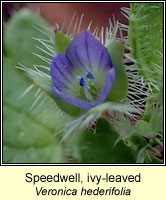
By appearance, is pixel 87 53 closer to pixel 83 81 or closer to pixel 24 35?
pixel 83 81

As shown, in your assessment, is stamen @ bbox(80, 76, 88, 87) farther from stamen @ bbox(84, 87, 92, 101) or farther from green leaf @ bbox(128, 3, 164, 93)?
green leaf @ bbox(128, 3, 164, 93)

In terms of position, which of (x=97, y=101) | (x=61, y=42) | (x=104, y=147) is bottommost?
(x=104, y=147)

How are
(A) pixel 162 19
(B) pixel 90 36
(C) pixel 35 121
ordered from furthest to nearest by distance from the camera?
(C) pixel 35 121
(A) pixel 162 19
(B) pixel 90 36

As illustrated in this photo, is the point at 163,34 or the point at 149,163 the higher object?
the point at 163,34

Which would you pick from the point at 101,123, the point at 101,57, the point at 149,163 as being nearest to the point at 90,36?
the point at 101,57

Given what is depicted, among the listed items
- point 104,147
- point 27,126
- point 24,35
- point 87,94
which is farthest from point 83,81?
point 24,35

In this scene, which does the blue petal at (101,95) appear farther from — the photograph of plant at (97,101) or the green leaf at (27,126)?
the green leaf at (27,126)

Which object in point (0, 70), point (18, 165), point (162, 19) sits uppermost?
point (162, 19)

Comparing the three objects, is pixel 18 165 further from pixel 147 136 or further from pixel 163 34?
pixel 163 34
